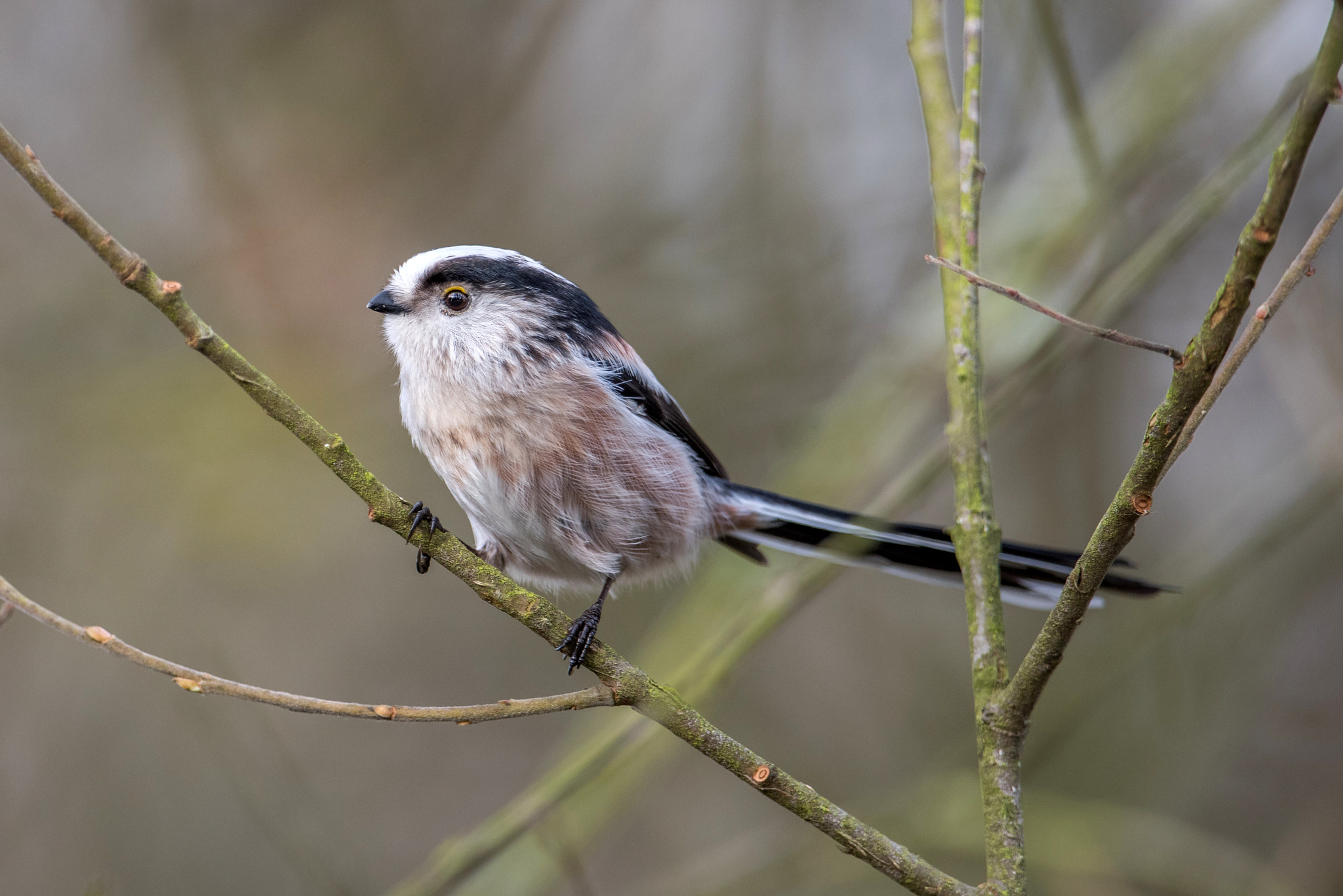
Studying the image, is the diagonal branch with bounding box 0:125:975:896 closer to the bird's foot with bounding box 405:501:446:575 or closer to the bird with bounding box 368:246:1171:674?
the bird's foot with bounding box 405:501:446:575

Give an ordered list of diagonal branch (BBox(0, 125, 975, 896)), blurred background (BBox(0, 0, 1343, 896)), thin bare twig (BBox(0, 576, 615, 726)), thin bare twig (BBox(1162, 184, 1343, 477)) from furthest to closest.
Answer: blurred background (BBox(0, 0, 1343, 896))
thin bare twig (BBox(0, 576, 615, 726))
diagonal branch (BBox(0, 125, 975, 896))
thin bare twig (BBox(1162, 184, 1343, 477))

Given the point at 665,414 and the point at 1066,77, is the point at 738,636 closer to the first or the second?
the point at 665,414

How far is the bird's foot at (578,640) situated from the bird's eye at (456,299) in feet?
3.11

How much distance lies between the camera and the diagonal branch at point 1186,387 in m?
1.04

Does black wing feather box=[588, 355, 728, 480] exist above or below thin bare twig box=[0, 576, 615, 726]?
above

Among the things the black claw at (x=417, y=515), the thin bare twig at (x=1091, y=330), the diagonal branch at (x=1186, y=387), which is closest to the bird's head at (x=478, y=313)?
the black claw at (x=417, y=515)

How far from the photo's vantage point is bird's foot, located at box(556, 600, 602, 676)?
6.26ft

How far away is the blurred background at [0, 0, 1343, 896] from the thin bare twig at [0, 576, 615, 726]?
6.00ft

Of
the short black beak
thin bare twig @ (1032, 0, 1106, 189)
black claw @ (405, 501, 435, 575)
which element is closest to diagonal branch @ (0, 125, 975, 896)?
black claw @ (405, 501, 435, 575)

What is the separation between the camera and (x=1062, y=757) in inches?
166

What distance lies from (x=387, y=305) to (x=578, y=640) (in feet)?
3.81

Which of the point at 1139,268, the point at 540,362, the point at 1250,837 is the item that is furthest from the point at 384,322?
the point at 1250,837

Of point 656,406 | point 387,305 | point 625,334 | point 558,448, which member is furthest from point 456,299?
point 625,334

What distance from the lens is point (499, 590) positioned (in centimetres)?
173
